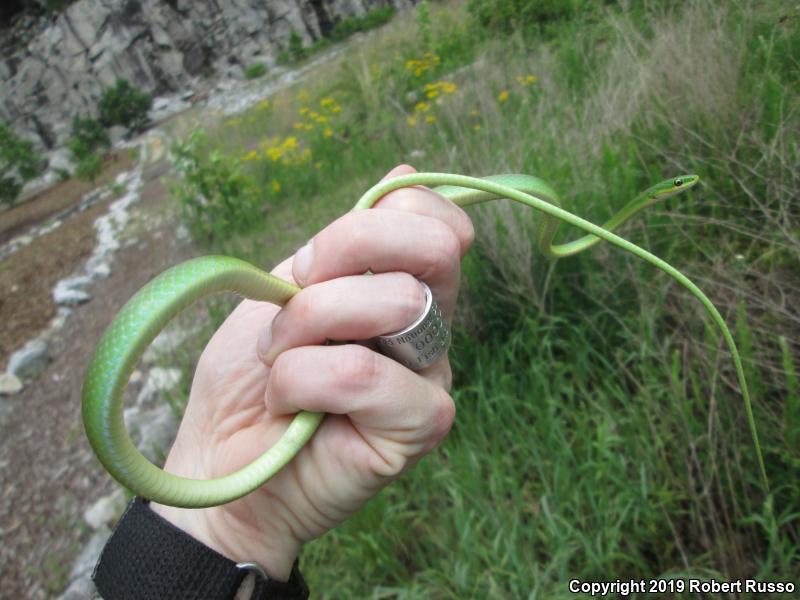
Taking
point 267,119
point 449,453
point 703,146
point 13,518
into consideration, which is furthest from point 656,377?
point 267,119

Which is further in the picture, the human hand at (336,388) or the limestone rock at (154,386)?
the limestone rock at (154,386)

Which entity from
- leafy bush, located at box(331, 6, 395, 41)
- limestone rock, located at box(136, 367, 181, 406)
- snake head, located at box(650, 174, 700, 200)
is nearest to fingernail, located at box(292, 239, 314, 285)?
snake head, located at box(650, 174, 700, 200)

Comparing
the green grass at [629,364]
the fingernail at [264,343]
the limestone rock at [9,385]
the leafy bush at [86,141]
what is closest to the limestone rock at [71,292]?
the limestone rock at [9,385]

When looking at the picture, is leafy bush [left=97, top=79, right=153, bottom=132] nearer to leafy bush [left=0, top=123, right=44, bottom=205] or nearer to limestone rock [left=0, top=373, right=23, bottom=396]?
leafy bush [left=0, top=123, right=44, bottom=205]

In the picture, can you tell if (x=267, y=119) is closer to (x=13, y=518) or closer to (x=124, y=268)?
(x=124, y=268)

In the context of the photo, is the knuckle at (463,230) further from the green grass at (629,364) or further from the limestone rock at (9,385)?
the limestone rock at (9,385)

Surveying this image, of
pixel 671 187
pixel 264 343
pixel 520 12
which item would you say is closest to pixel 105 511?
pixel 264 343
